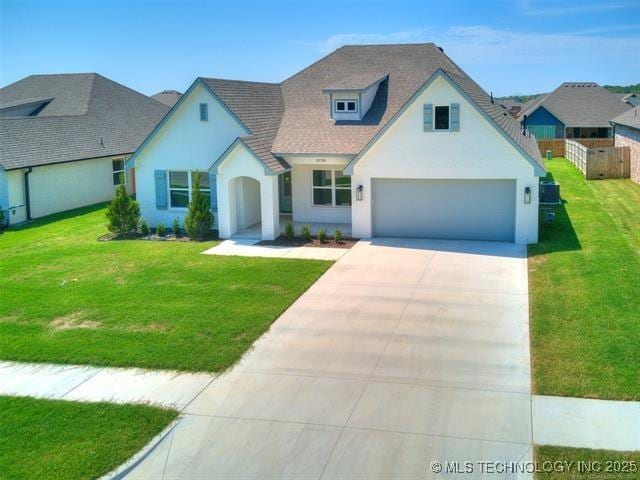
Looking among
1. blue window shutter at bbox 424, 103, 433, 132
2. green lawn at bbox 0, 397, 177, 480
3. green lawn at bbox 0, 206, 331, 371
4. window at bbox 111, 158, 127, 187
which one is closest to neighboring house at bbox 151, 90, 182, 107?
window at bbox 111, 158, 127, 187

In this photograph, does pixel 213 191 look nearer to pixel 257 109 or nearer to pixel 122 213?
pixel 122 213

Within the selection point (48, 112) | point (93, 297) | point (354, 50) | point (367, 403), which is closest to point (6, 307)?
point (93, 297)

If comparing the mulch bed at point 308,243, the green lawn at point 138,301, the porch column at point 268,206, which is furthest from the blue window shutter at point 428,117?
the green lawn at point 138,301

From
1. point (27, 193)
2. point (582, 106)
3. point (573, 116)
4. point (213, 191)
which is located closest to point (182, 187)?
point (213, 191)

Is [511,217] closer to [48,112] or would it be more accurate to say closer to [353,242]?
[353,242]

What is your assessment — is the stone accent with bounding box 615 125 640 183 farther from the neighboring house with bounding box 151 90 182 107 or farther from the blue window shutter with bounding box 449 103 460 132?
the neighboring house with bounding box 151 90 182 107
